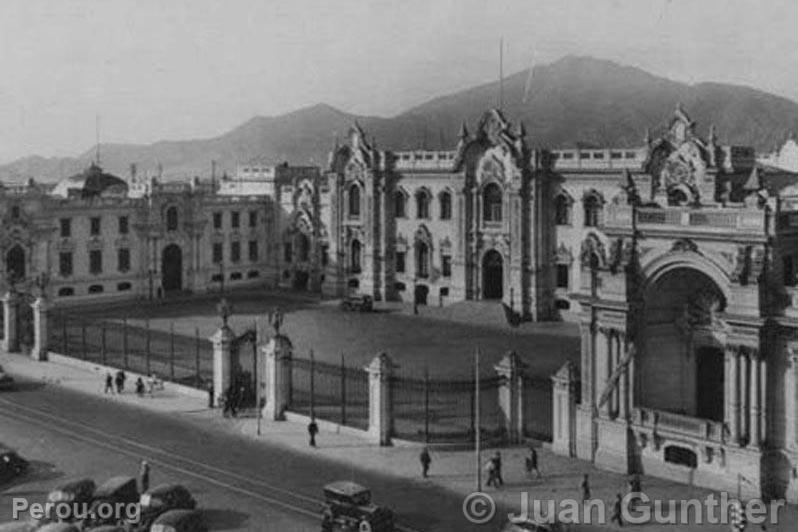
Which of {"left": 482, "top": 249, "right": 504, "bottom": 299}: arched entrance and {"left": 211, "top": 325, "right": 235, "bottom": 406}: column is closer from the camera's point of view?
{"left": 211, "top": 325, "right": 235, "bottom": 406}: column

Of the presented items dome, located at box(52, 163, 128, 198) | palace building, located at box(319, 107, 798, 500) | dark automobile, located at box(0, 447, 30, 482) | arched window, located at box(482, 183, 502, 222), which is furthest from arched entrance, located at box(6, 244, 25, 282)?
palace building, located at box(319, 107, 798, 500)

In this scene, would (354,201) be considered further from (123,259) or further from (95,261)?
(95,261)

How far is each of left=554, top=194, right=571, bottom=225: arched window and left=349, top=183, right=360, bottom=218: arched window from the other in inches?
741

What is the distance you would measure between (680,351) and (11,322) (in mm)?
40770

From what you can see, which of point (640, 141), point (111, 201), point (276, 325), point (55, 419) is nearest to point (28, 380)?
point (55, 419)

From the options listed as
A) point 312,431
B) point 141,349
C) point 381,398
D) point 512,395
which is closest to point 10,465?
point 312,431

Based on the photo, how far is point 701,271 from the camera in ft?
116

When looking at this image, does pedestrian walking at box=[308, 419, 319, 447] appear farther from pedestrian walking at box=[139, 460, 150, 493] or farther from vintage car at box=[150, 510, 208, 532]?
vintage car at box=[150, 510, 208, 532]

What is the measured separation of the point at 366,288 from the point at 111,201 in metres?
21.1

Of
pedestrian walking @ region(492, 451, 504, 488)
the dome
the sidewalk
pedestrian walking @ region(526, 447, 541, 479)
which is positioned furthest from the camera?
the dome

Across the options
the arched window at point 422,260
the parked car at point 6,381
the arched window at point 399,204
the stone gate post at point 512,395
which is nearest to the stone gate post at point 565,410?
the stone gate post at point 512,395

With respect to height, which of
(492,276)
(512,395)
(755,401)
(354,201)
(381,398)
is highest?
(354,201)

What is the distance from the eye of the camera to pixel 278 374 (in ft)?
145

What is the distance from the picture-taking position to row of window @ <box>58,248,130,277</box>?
258ft
